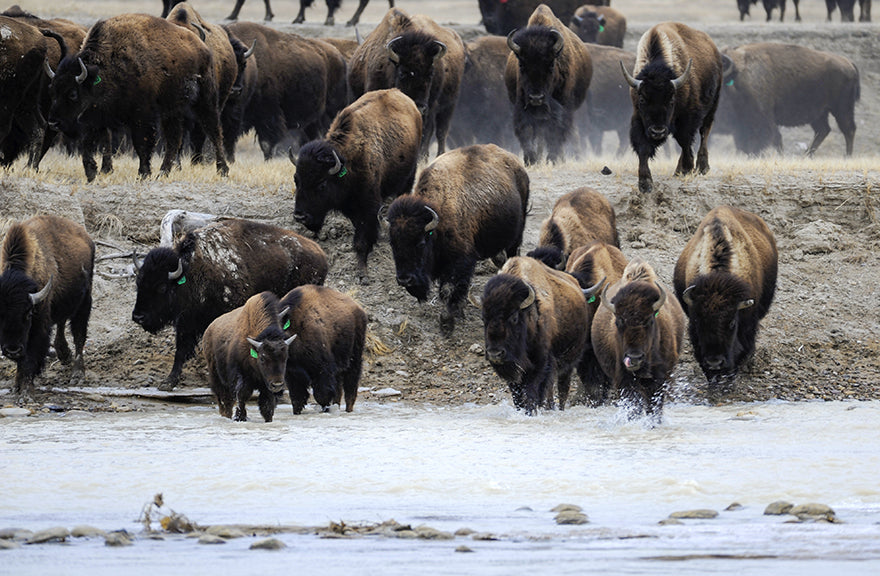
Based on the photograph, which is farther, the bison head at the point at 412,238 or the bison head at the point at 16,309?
the bison head at the point at 412,238

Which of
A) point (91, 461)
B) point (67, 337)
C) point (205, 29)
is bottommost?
point (67, 337)

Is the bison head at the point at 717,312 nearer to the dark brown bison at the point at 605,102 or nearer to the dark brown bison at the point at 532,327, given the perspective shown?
the dark brown bison at the point at 532,327

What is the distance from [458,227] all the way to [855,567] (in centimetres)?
798

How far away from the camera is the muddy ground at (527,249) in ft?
41.8

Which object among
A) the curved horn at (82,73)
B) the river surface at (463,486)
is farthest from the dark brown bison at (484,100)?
the river surface at (463,486)

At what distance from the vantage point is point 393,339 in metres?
13.6

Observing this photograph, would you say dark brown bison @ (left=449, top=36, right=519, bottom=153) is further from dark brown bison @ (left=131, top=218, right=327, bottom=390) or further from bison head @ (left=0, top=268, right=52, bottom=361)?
bison head @ (left=0, top=268, right=52, bottom=361)

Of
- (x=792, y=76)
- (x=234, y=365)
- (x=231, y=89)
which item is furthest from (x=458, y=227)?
(x=792, y=76)

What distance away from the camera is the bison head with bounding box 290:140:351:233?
13.9 m

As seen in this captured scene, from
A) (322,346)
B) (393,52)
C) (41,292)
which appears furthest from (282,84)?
(322,346)

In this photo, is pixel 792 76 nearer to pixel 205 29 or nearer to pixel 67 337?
pixel 205 29

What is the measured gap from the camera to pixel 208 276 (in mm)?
12945

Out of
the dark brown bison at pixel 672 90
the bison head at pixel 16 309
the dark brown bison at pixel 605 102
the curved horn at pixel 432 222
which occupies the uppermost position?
the dark brown bison at pixel 672 90

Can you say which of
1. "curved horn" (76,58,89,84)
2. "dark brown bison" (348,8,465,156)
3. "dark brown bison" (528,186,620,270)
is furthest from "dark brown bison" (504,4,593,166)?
"curved horn" (76,58,89,84)
